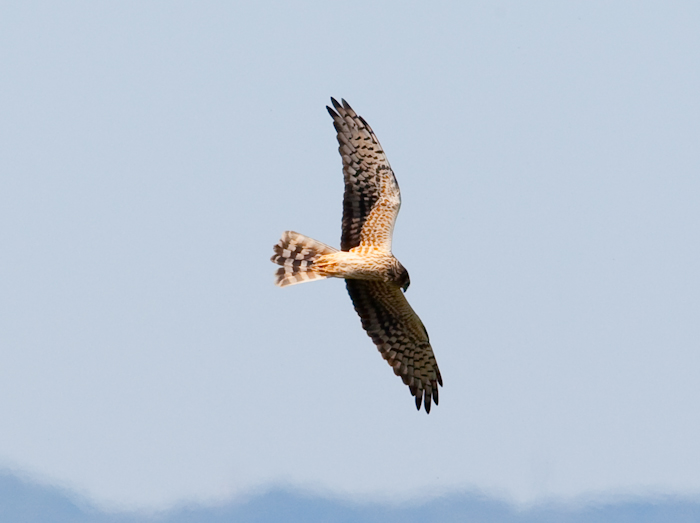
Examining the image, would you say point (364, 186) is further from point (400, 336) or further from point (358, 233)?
point (400, 336)

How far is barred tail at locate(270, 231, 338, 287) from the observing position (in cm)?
1430

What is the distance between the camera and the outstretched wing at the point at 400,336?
1501 centimetres

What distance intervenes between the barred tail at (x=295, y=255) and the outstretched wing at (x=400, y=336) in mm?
851

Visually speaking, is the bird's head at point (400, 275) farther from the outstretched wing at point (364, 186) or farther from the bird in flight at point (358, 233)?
the outstretched wing at point (364, 186)

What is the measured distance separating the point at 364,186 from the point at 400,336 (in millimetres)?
2191

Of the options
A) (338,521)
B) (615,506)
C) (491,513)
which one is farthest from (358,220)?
(338,521)

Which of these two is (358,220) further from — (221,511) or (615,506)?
(221,511)

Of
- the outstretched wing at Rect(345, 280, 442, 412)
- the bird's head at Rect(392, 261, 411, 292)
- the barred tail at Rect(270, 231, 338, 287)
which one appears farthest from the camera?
the outstretched wing at Rect(345, 280, 442, 412)

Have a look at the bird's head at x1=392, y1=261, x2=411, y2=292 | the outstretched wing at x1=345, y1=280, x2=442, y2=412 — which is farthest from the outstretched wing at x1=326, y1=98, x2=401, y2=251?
the outstretched wing at x1=345, y1=280, x2=442, y2=412

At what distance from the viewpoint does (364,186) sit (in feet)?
47.4

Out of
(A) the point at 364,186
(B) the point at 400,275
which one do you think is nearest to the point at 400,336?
(B) the point at 400,275

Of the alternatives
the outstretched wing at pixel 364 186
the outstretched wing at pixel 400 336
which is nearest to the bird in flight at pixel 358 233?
the outstretched wing at pixel 364 186

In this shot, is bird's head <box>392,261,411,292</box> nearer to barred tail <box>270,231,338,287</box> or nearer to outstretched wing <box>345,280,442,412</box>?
outstretched wing <box>345,280,442,412</box>

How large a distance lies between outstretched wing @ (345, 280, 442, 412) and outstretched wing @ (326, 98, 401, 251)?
2.53 feet
